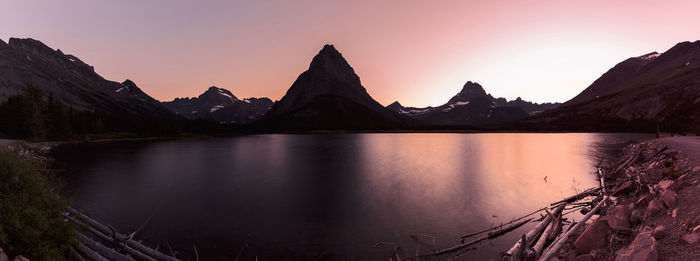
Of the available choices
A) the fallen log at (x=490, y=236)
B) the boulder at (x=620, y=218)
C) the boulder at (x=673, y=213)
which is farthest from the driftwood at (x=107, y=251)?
the boulder at (x=673, y=213)

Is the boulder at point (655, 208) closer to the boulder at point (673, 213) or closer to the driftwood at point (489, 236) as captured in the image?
the boulder at point (673, 213)

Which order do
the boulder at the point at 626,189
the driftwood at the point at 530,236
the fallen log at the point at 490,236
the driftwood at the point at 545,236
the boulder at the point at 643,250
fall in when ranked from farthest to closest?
1. the boulder at the point at 626,189
2. the fallen log at the point at 490,236
3. the driftwood at the point at 545,236
4. the driftwood at the point at 530,236
5. the boulder at the point at 643,250

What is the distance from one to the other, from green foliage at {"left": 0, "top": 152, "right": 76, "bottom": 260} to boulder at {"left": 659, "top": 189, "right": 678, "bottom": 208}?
27.7 metres

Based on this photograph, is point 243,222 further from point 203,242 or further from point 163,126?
point 163,126

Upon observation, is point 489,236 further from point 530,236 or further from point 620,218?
point 620,218

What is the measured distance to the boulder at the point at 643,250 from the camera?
10037 mm

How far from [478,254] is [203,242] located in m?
18.1

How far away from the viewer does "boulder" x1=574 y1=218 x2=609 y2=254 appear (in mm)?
13469

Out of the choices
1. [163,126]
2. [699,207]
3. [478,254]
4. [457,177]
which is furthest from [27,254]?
[163,126]

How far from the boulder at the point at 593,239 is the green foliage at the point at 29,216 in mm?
22467

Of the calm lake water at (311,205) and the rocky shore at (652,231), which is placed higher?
the rocky shore at (652,231)

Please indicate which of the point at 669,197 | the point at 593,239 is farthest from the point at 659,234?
the point at 669,197

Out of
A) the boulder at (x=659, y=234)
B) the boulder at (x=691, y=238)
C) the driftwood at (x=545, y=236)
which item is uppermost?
the boulder at (x=691, y=238)

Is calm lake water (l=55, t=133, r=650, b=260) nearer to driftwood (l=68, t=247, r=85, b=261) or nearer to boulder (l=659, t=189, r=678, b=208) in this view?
driftwood (l=68, t=247, r=85, b=261)
